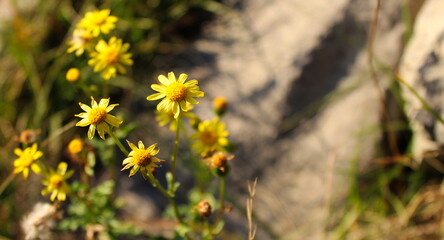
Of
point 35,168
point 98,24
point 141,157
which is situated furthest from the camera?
point 98,24

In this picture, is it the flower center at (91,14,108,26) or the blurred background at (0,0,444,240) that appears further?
the blurred background at (0,0,444,240)

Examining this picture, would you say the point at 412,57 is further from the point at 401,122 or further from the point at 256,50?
the point at 256,50

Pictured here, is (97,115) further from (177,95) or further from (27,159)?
(27,159)

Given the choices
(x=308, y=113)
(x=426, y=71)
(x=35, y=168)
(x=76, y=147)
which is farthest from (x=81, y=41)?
(x=426, y=71)

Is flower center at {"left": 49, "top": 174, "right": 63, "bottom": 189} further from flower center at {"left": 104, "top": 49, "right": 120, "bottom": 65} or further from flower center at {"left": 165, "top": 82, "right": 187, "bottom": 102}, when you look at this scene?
flower center at {"left": 165, "top": 82, "right": 187, "bottom": 102}

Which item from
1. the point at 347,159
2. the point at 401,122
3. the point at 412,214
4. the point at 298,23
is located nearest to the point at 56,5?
the point at 298,23

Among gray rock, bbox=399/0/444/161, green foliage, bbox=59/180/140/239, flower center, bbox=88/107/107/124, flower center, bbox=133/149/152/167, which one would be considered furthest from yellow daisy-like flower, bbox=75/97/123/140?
gray rock, bbox=399/0/444/161

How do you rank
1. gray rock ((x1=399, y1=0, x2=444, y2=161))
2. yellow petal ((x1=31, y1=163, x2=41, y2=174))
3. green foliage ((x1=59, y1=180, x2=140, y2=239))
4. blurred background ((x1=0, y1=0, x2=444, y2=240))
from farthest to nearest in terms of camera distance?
blurred background ((x1=0, y1=0, x2=444, y2=240))
gray rock ((x1=399, y1=0, x2=444, y2=161))
green foliage ((x1=59, y1=180, x2=140, y2=239))
yellow petal ((x1=31, y1=163, x2=41, y2=174))
